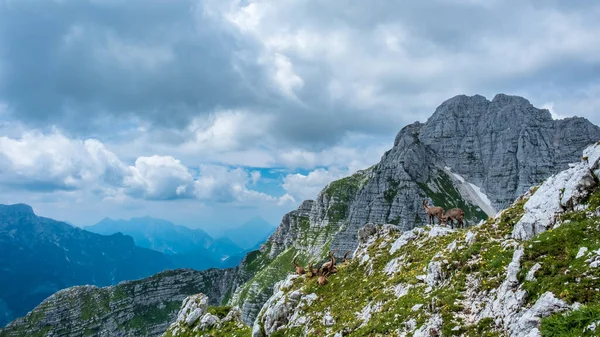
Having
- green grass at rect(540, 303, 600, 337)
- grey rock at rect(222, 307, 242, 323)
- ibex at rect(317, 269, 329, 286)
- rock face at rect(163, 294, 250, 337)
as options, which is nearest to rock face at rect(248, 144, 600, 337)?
green grass at rect(540, 303, 600, 337)

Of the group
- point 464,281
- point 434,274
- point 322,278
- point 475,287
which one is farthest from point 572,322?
point 322,278

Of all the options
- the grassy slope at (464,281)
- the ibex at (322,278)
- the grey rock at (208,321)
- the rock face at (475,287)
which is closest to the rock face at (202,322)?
the grey rock at (208,321)

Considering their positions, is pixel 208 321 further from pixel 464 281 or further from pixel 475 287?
pixel 475 287

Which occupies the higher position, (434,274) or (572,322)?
(434,274)

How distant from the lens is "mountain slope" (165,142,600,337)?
14806mm

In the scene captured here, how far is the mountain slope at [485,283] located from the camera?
1481 centimetres

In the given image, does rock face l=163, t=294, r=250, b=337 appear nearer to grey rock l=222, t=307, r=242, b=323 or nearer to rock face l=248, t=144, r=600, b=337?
grey rock l=222, t=307, r=242, b=323

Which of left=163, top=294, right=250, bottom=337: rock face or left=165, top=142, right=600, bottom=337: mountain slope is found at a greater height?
left=165, top=142, right=600, bottom=337: mountain slope

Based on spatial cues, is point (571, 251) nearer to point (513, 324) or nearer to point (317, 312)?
point (513, 324)

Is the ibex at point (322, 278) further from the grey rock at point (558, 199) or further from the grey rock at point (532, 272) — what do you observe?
the grey rock at point (532, 272)

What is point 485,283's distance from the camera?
64.3 ft

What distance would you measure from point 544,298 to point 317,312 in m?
18.9

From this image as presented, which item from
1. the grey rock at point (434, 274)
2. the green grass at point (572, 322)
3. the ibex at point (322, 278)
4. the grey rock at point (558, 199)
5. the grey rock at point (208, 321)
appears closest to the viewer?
the green grass at point (572, 322)

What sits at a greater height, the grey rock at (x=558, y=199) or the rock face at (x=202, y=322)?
the grey rock at (x=558, y=199)
